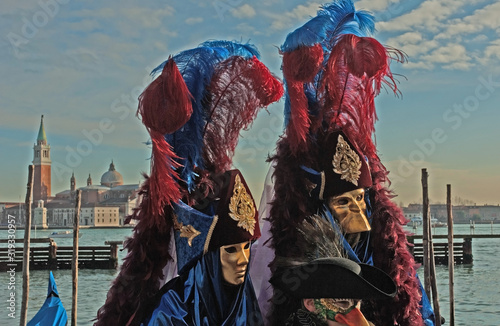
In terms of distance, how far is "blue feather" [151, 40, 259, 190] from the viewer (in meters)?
3.59

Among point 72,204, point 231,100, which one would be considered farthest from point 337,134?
point 72,204

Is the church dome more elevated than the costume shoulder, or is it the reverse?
the church dome

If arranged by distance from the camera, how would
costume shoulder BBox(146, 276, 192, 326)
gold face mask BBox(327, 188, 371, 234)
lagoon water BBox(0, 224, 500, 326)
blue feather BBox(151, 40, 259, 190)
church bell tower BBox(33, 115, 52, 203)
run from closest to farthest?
1. costume shoulder BBox(146, 276, 192, 326)
2. blue feather BBox(151, 40, 259, 190)
3. gold face mask BBox(327, 188, 371, 234)
4. lagoon water BBox(0, 224, 500, 326)
5. church bell tower BBox(33, 115, 52, 203)

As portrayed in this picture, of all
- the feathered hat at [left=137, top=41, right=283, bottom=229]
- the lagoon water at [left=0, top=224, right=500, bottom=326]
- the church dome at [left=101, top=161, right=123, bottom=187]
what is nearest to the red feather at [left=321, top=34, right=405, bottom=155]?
the feathered hat at [left=137, top=41, right=283, bottom=229]

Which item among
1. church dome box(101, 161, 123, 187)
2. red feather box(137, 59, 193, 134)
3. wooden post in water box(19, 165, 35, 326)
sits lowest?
wooden post in water box(19, 165, 35, 326)

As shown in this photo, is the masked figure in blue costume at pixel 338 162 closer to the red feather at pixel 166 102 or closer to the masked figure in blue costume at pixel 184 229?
the masked figure in blue costume at pixel 184 229

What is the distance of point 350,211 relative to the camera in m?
3.77

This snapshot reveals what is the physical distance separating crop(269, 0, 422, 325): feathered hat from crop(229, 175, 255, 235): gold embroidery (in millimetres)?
317

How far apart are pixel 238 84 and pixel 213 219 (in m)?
0.96

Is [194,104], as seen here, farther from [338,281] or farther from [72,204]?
[72,204]

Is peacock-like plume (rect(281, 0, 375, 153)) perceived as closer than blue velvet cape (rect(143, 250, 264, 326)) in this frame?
No

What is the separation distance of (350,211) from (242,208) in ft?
2.40

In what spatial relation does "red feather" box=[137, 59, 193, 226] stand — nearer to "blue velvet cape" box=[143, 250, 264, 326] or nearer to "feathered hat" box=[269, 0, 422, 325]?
"blue velvet cape" box=[143, 250, 264, 326]

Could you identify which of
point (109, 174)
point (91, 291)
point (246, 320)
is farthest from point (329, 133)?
point (109, 174)
